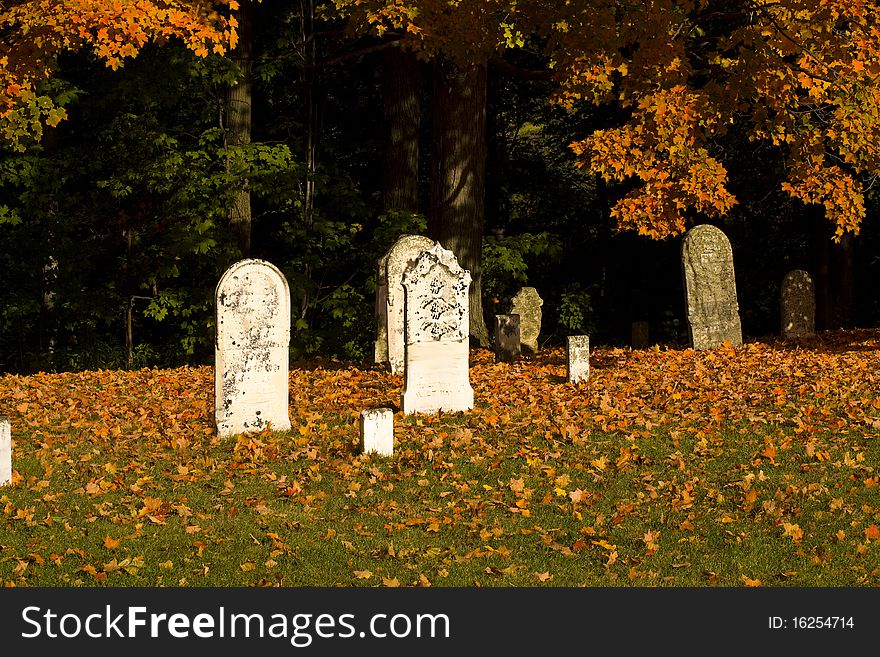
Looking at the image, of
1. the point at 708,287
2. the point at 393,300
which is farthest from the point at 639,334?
the point at 393,300

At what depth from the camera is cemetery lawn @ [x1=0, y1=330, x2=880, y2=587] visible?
25.1ft

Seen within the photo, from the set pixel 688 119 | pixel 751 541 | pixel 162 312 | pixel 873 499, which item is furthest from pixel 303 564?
pixel 162 312

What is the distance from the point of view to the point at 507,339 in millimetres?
18156

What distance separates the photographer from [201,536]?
838cm

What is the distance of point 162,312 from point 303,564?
15433 mm

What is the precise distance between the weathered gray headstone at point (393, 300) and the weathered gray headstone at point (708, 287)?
4169 millimetres

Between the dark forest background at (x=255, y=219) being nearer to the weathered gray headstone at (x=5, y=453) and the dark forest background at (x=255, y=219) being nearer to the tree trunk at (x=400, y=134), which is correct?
the tree trunk at (x=400, y=134)

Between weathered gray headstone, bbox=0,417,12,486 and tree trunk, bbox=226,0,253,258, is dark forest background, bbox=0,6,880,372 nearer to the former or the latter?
tree trunk, bbox=226,0,253,258

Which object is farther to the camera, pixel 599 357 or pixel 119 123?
pixel 119 123

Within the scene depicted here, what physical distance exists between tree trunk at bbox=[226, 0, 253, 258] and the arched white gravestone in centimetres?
1029

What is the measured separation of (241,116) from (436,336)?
1120cm

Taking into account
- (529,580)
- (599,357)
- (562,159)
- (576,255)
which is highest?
(562,159)

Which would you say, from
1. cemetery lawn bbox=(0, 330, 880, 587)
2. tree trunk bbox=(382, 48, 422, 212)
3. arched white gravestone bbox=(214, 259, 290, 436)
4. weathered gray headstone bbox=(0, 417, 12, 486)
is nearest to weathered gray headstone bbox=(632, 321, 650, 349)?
tree trunk bbox=(382, 48, 422, 212)

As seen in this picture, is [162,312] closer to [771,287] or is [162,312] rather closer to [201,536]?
[201,536]
